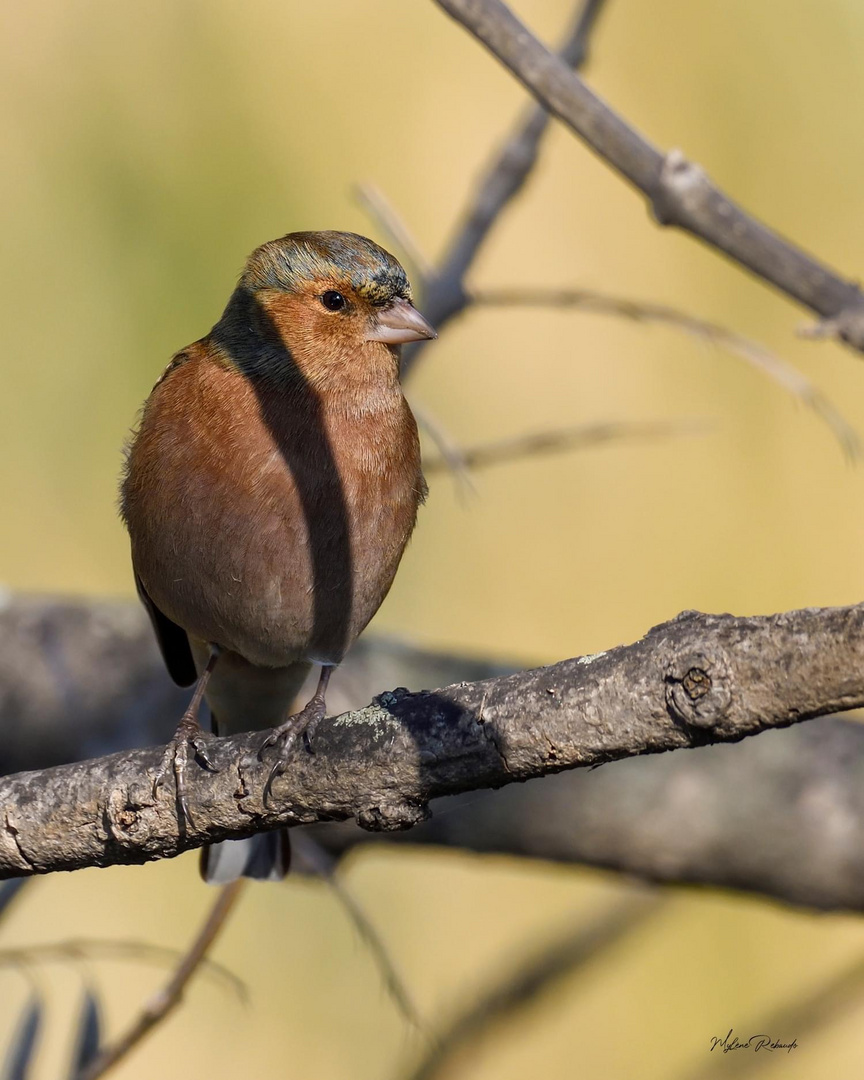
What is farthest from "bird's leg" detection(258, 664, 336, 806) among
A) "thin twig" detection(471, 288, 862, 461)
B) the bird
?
"thin twig" detection(471, 288, 862, 461)

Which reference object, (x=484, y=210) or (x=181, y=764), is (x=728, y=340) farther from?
(x=181, y=764)

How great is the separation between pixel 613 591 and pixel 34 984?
3.00m

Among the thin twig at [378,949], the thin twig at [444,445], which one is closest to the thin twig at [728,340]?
the thin twig at [444,445]

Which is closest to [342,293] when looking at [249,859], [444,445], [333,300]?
[333,300]

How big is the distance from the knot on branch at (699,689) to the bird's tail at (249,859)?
211cm

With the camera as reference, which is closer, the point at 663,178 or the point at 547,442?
the point at 663,178

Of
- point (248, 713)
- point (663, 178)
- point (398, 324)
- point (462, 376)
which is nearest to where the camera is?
point (663, 178)

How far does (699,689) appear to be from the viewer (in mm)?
1958

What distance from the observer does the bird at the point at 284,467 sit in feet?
11.0

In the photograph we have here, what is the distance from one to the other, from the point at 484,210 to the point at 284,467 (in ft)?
4.14

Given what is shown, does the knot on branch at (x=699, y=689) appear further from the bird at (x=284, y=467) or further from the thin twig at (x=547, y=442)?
the thin twig at (x=547, y=442)

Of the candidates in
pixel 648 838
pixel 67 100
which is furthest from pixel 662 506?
pixel 67 100

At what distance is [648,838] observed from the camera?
14.9ft

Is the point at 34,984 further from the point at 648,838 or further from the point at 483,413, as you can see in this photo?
the point at 483,413
